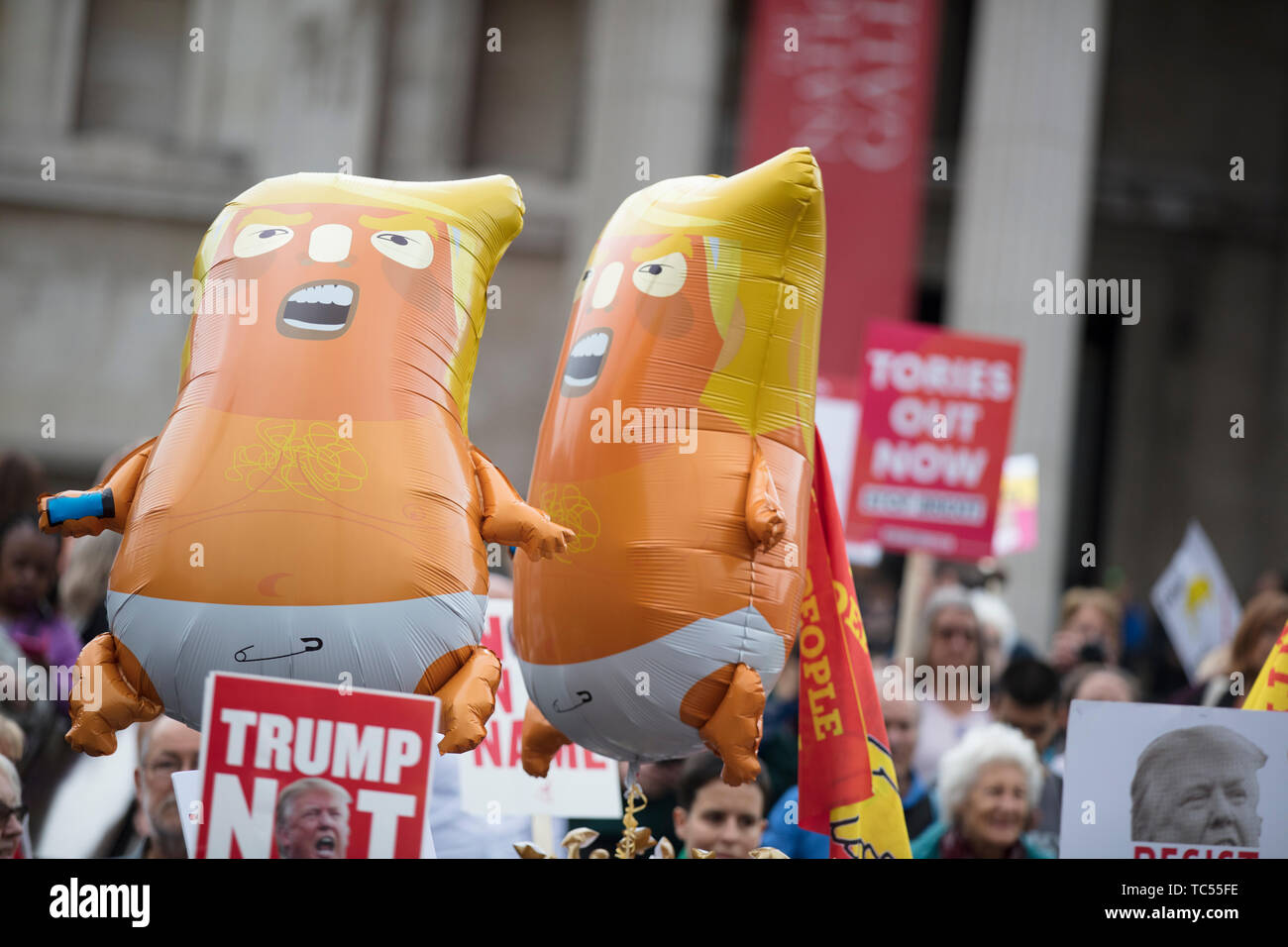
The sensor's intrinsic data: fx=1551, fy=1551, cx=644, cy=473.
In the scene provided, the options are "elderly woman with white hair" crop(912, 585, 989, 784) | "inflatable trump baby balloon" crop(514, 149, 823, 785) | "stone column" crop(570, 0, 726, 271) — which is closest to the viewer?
"inflatable trump baby balloon" crop(514, 149, 823, 785)

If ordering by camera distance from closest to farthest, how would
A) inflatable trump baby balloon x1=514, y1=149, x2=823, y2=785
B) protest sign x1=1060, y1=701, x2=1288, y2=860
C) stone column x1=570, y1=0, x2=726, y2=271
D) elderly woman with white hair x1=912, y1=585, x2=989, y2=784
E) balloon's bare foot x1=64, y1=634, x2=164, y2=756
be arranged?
1. balloon's bare foot x1=64, y1=634, x2=164, y2=756
2. inflatable trump baby balloon x1=514, y1=149, x2=823, y2=785
3. protest sign x1=1060, y1=701, x2=1288, y2=860
4. elderly woman with white hair x1=912, y1=585, x2=989, y2=784
5. stone column x1=570, y1=0, x2=726, y2=271

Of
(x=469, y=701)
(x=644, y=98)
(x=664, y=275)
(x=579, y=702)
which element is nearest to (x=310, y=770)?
(x=469, y=701)

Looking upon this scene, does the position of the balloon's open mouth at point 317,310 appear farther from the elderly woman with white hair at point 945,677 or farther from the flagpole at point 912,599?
the flagpole at point 912,599

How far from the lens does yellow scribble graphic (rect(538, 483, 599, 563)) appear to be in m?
3.42

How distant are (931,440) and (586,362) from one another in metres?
4.04

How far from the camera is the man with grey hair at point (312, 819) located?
108 inches

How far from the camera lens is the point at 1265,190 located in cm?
1683

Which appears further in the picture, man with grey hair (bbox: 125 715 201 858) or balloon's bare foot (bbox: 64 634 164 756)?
man with grey hair (bbox: 125 715 201 858)

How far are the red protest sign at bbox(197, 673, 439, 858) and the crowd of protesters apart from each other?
1049 millimetres

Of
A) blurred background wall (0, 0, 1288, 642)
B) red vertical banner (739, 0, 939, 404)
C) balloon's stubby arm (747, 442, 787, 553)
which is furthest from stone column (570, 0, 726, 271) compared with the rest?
balloon's stubby arm (747, 442, 787, 553)

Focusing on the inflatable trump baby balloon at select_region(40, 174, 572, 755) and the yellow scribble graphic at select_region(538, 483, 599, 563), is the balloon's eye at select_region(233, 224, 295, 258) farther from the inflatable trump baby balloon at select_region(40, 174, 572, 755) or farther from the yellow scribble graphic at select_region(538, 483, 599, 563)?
the yellow scribble graphic at select_region(538, 483, 599, 563)

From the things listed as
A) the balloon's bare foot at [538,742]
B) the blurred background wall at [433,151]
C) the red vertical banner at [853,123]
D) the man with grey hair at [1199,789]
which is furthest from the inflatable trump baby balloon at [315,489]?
the blurred background wall at [433,151]

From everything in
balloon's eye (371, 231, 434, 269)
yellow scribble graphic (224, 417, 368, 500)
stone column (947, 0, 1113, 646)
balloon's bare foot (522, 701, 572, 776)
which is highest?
stone column (947, 0, 1113, 646)

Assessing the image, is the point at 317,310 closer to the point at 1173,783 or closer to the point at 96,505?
the point at 96,505
